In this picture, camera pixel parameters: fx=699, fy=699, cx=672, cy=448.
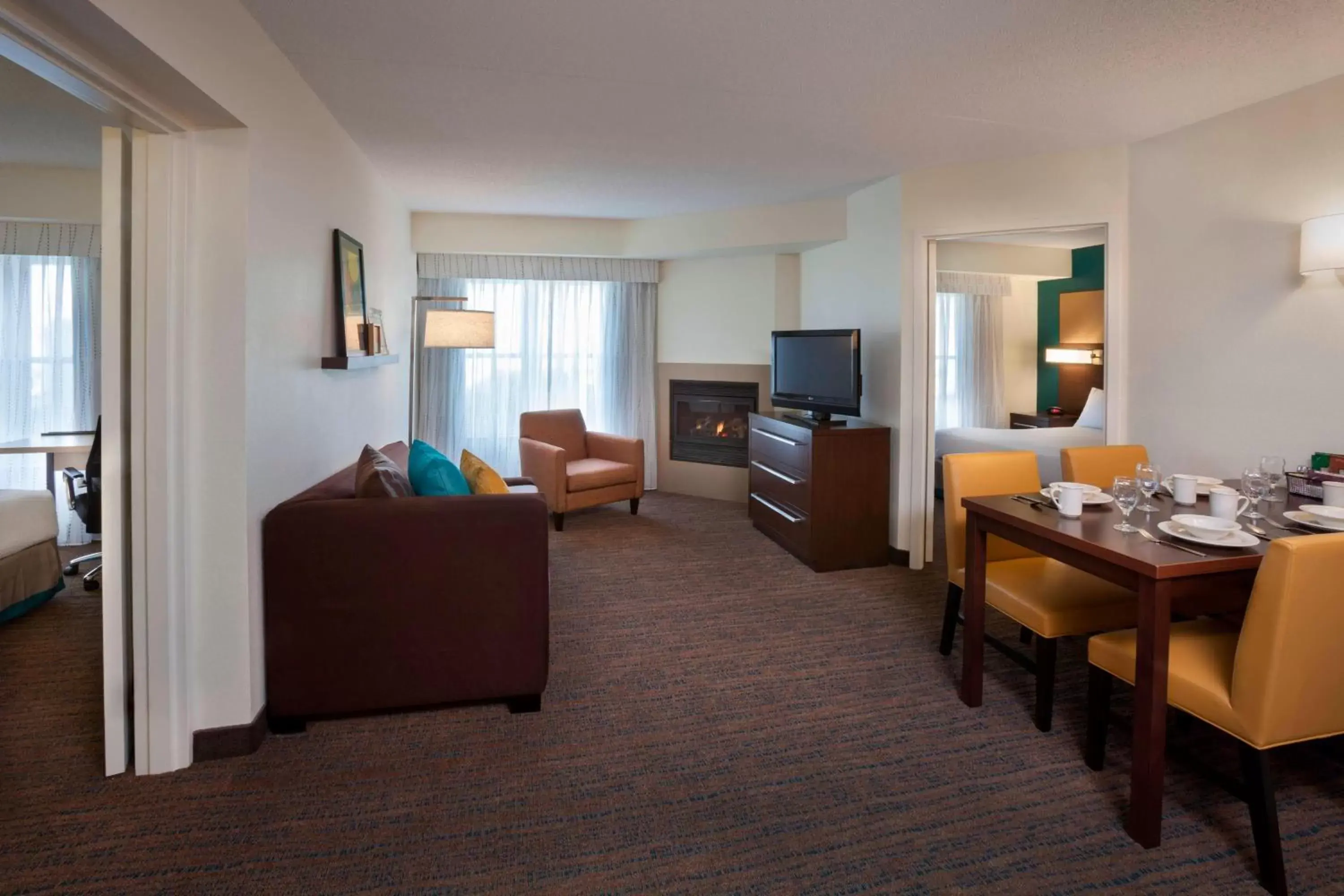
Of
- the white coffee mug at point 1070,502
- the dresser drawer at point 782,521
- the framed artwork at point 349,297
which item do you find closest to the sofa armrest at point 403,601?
the framed artwork at point 349,297

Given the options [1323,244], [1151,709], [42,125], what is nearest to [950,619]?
[1151,709]

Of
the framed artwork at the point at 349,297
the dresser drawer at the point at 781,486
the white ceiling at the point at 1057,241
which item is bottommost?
the dresser drawer at the point at 781,486

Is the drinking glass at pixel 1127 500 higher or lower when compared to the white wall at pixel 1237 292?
lower

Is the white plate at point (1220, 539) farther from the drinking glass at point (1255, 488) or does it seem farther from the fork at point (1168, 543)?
the drinking glass at point (1255, 488)

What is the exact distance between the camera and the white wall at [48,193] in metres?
4.05

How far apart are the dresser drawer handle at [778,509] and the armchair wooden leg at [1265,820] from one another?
2.71m

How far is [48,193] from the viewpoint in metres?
4.09

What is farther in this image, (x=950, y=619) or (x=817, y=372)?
(x=817, y=372)

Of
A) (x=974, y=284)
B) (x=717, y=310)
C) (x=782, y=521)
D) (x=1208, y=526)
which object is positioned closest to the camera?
(x=1208, y=526)

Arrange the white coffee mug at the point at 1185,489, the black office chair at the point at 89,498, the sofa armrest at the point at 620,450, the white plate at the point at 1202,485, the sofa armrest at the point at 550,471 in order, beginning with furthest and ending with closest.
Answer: the sofa armrest at the point at 620,450 < the sofa armrest at the point at 550,471 < the black office chair at the point at 89,498 < the white plate at the point at 1202,485 < the white coffee mug at the point at 1185,489

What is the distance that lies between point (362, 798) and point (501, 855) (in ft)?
1.68

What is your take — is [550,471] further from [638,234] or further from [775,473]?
[638,234]

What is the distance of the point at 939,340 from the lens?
282 inches

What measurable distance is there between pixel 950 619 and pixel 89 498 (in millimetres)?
4452
